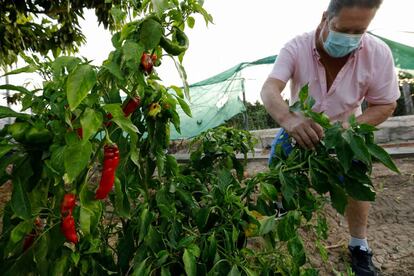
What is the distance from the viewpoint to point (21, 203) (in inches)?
24.4

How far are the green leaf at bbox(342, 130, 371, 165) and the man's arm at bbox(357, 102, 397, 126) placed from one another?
28.8 inches

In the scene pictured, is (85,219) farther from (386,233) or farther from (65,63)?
(386,233)

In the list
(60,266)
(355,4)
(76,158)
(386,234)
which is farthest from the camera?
(386,234)

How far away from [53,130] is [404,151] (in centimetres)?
304

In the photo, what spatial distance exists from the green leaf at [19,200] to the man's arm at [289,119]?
654 millimetres

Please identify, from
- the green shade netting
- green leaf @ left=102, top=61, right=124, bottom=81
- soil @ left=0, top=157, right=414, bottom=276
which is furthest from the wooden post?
green leaf @ left=102, top=61, right=124, bottom=81

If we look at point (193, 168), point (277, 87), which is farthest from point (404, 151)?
point (193, 168)

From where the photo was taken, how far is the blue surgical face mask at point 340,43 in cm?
143

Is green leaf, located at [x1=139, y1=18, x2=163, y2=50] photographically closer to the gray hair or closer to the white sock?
the gray hair

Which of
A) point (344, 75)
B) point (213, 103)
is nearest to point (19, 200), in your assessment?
point (344, 75)

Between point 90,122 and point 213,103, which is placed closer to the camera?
point 90,122

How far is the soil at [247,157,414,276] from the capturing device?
1642mm

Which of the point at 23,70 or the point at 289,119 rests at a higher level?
the point at 23,70

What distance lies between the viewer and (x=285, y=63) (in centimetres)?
156
